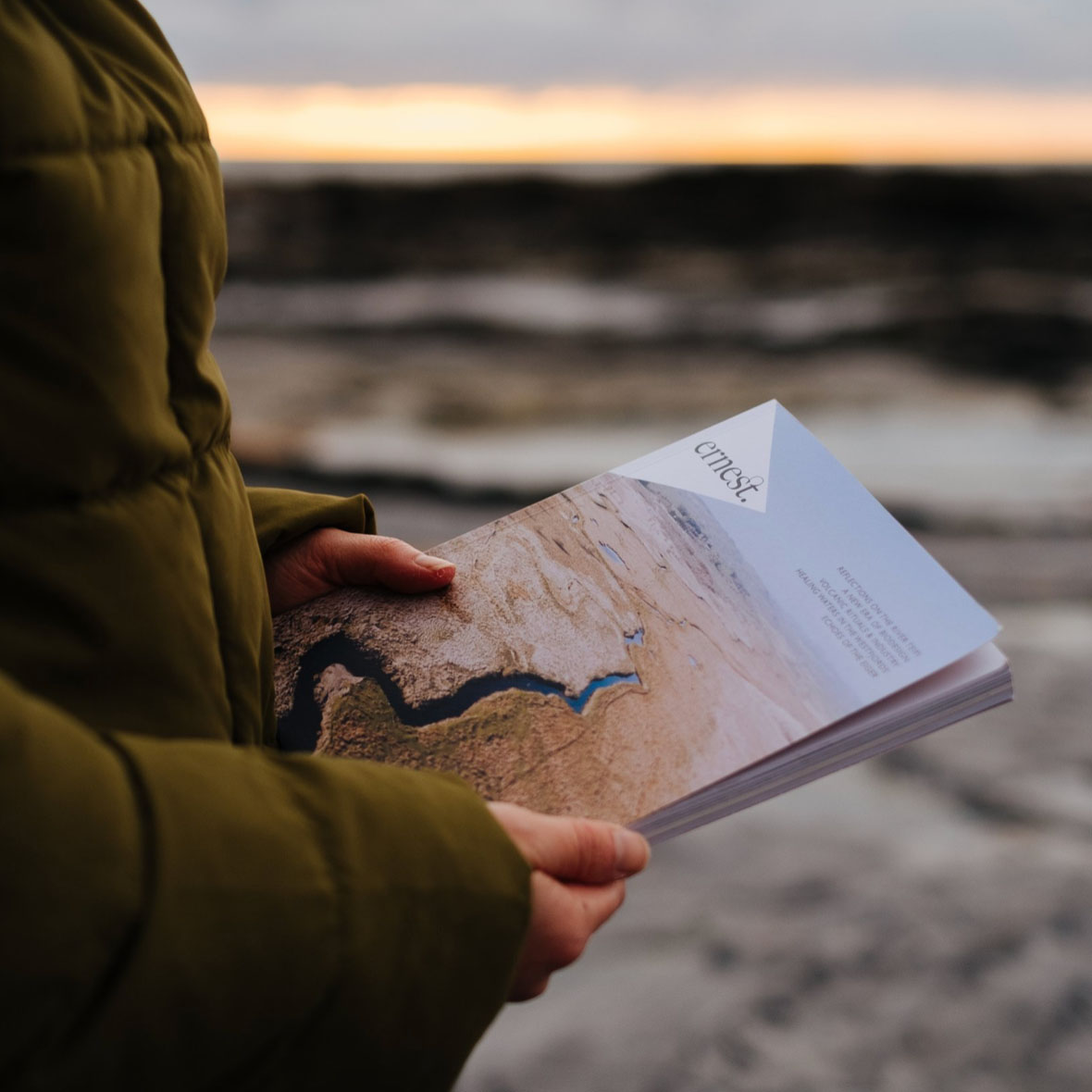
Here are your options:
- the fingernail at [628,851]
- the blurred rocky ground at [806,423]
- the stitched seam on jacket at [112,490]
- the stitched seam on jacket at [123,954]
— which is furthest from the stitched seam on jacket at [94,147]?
the blurred rocky ground at [806,423]

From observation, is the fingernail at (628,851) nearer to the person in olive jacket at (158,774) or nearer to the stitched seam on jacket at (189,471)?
the person in olive jacket at (158,774)

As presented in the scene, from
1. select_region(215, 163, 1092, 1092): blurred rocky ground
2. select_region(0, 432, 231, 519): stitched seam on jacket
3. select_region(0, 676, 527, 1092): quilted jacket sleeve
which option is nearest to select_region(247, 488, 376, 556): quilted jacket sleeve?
select_region(0, 432, 231, 519): stitched seam on jacket

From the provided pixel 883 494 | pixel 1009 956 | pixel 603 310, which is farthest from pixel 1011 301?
pixel 1009 956

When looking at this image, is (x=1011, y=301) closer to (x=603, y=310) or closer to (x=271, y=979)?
(x=603, y=310)

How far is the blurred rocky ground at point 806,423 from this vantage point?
1.06 metres

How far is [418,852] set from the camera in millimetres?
406

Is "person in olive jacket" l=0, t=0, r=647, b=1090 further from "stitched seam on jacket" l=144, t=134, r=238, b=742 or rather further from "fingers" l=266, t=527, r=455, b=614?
"fingers" l=266, t=527, r=455, b=614

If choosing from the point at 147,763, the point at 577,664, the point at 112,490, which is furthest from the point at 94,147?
the point at 577,664

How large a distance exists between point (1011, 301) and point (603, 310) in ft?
2.93

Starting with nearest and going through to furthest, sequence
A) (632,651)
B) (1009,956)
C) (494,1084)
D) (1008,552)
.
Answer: (632,651), (494,1084), (1009,956), (1008,552)

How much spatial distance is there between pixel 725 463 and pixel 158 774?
0.42 metres

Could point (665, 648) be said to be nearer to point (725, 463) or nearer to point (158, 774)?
point (725, 463)

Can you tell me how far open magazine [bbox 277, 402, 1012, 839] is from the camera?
1.83ft

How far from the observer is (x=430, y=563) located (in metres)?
0.66
